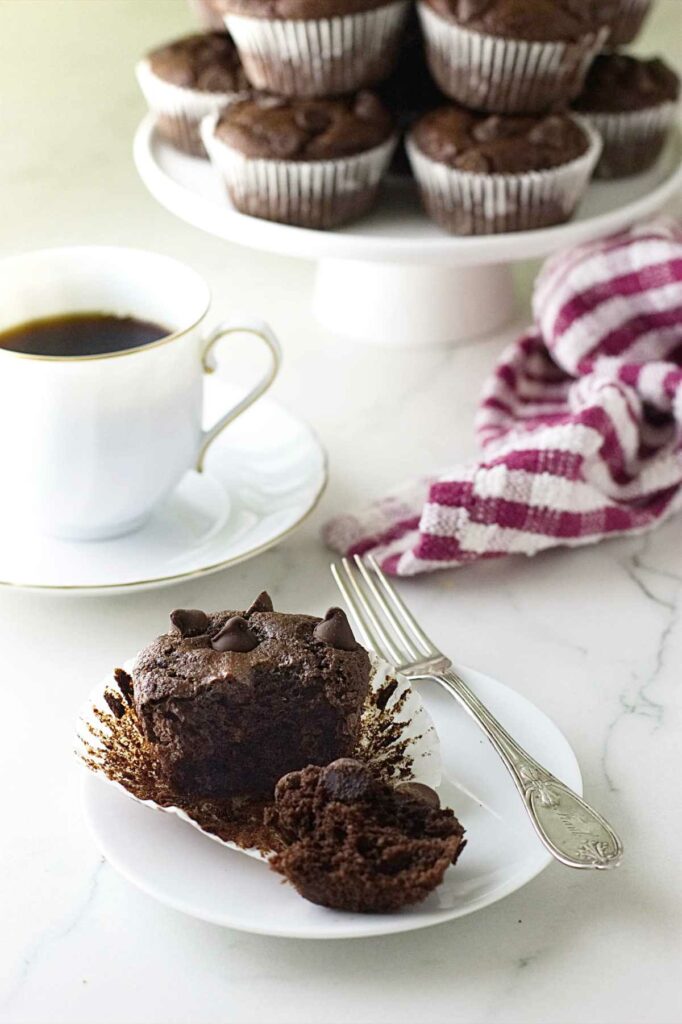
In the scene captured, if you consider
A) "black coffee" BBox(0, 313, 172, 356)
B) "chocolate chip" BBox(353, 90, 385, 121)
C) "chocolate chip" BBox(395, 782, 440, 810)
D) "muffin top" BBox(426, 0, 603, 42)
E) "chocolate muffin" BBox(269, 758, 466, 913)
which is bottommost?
"black coffee" BBox(0, 313, 172, 356)

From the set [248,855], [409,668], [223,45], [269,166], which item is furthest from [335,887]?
[223,45]

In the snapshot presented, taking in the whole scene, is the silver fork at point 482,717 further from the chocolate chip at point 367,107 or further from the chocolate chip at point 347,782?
the chocolate chip at point 367,107

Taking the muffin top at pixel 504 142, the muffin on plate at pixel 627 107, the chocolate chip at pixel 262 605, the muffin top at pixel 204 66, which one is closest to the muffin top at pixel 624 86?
the muffin on plate at pixel 627 107

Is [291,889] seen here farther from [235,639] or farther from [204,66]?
[204,66]

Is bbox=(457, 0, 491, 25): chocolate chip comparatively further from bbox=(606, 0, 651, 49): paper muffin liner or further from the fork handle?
the fork handle

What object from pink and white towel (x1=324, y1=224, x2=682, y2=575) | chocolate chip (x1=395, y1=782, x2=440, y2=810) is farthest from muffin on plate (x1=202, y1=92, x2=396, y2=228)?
chocolate chip (x1=395, y1=782, x2=440, y2=810)

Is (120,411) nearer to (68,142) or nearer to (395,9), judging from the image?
(395,9)
